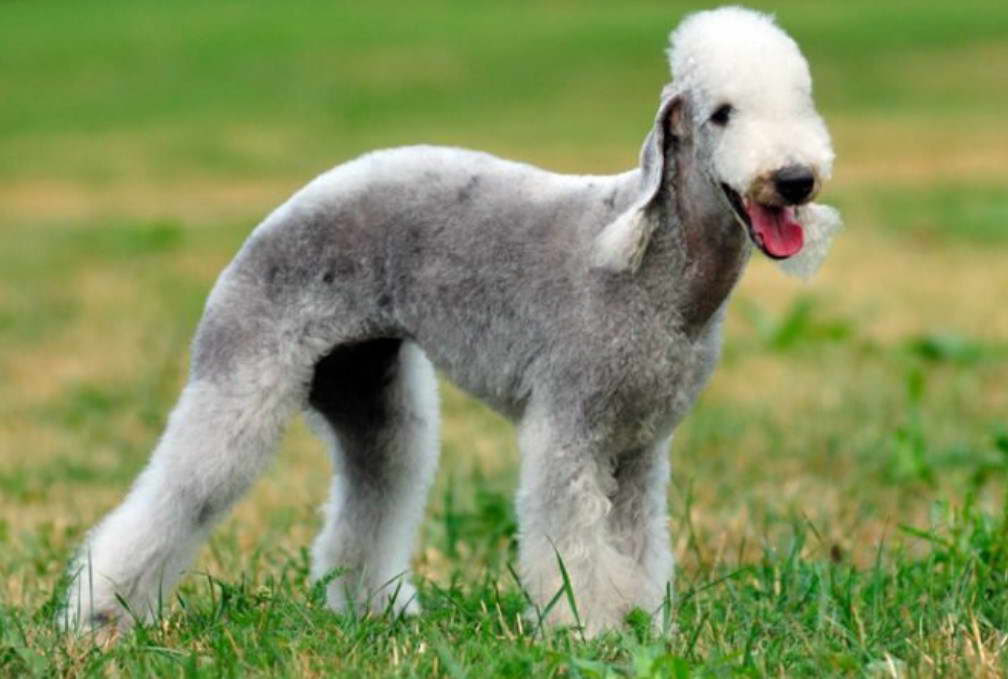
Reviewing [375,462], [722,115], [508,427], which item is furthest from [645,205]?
[508,427]

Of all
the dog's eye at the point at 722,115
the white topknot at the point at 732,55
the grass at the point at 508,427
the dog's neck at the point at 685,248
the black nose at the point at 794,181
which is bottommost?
the grass at the point at 508,427

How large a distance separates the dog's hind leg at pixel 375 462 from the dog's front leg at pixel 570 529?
0.77 m

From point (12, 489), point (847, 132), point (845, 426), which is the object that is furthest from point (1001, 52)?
point (12, 489)

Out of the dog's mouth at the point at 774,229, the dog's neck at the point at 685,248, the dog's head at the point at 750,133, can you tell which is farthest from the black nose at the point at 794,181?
the dog's neck at the point at 685,248

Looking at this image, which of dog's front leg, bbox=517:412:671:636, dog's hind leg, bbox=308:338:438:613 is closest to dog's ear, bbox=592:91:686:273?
dog's front leg, bbox=517:412:671:636

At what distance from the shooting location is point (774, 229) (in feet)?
13.0

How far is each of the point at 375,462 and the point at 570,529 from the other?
0.97 metres

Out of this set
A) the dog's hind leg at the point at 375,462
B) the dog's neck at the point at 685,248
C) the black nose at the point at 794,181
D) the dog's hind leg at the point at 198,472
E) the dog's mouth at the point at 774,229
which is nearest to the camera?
the black nose at the point at 794,181

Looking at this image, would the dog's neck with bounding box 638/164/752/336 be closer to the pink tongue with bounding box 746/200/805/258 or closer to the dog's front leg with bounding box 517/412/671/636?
the pink tongue with bounding box 746/200/805/258

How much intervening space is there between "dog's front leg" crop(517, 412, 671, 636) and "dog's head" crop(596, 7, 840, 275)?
0.63 m

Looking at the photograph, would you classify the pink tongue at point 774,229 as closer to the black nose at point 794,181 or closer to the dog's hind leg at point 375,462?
the black nose at point 794,181

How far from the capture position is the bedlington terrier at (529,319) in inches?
161

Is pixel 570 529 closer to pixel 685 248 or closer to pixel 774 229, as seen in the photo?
pixel 685 248

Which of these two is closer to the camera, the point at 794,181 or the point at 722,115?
the point at 794,181
